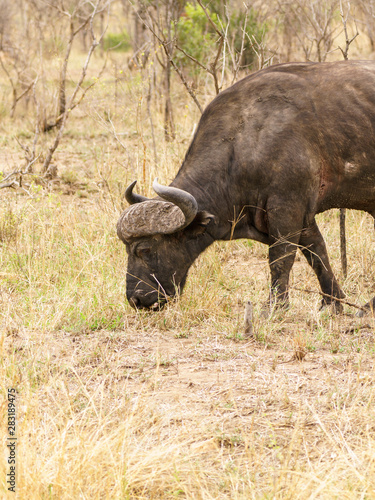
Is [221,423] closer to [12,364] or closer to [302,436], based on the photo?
[302,436]

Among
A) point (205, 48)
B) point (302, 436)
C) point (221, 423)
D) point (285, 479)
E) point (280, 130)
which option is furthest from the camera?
Result: point (205, 48)

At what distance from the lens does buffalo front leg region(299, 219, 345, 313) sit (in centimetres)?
571

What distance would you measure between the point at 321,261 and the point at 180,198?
161cm

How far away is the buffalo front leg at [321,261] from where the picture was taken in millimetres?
5711

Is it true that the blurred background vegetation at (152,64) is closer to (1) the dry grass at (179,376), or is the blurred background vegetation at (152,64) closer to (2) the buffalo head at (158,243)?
(1) the dry grass at (179,376)

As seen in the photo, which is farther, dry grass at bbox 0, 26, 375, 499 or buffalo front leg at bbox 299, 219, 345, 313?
buffalo front leg at bbox 299, 219, 345, 313

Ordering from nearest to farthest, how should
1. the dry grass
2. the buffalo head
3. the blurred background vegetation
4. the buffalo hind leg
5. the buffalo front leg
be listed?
1. the dry grass
2. the buffalo head
3. the buffalo hind leg
4. the buffalo front leg
5. the blurred background vegetation

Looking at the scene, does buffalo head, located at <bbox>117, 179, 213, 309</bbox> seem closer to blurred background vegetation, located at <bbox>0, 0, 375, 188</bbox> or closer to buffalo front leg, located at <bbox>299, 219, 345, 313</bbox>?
buffalo front leg, located at <bbox>299, 219, 345, 313</bbox>

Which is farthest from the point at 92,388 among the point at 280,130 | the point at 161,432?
the point at 280,130

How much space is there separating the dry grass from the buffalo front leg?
0.56ft

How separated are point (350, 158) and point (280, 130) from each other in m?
0.64

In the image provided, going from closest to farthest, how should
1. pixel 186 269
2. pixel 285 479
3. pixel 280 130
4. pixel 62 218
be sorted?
pixel 285 479 → pixel 280 130 → pixel 186 269 → pixel 62 218

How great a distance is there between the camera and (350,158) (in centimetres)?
523

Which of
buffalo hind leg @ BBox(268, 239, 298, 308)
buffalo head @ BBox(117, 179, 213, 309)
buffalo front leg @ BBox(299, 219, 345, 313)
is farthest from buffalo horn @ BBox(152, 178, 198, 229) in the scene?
buffalo front leg @ BBox(299, 219, 345, 313)
